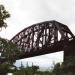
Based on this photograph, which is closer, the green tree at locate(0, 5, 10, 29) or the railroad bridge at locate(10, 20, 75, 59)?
the green tree at locate(0, 5, 10, 29)

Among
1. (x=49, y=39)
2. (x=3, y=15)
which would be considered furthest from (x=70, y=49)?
(x=3, y=15)

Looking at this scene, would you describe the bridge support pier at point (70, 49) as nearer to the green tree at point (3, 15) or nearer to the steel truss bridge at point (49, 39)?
the steel truss bridge at point (49, 39)

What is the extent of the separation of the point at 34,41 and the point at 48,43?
27.0 feet

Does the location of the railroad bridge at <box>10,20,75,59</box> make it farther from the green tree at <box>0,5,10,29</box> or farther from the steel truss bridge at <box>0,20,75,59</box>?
the green tree at <box>0,5,10,29</box>

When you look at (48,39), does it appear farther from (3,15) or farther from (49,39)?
(3,15)

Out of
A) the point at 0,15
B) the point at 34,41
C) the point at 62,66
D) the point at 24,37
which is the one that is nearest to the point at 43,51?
the point at 34,41

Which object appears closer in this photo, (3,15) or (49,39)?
(3,15)

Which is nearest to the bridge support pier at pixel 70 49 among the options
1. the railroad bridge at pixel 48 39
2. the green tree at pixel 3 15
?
the railroad bridge at pixel 48 39

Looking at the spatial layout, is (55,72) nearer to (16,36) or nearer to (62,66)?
(62,66)

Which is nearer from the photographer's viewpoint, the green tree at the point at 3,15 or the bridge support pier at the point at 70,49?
the green tree at the point at 3,15

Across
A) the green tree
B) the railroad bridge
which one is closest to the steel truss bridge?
the railroad bridge

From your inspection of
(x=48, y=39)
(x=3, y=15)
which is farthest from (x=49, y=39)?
(x=3, y=15)

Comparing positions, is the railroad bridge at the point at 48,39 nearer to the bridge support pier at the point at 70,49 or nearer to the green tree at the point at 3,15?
the bridge support pier at the point at 70,49

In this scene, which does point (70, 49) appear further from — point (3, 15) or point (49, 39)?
point (3, 15)
